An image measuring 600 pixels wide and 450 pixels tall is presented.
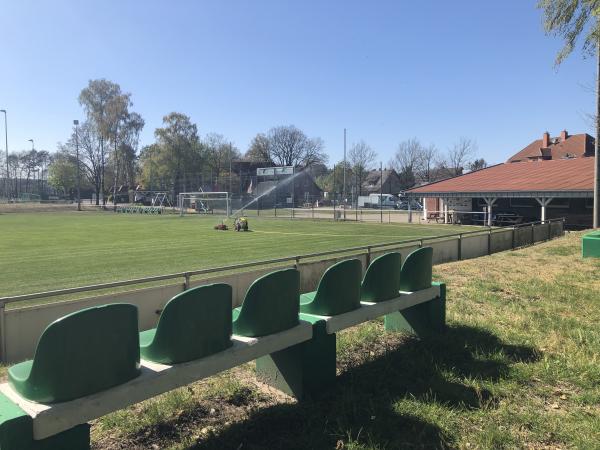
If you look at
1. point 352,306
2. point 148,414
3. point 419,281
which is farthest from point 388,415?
point 419,281

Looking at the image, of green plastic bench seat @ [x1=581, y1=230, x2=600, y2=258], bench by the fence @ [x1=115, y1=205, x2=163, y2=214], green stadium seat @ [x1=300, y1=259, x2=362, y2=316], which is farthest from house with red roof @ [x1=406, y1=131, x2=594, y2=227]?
bench by the fence @ [x1=115, y1=205, x2=163, y2=214]

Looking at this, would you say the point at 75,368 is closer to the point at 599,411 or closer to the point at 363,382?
the point at 363,382

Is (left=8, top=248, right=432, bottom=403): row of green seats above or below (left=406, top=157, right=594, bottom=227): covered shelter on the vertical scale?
below

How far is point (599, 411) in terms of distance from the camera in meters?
3.03

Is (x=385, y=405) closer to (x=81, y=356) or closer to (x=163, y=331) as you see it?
(x=163, y=331)

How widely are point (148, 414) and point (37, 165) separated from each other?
12360 centimetres

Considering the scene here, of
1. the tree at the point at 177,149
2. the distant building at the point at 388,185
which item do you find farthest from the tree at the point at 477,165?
the tree at the point at 177,149

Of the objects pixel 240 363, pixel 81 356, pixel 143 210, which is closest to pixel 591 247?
pixel 240 363

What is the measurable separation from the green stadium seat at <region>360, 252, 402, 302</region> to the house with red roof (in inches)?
989

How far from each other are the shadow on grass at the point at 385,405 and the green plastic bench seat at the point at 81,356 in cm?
75

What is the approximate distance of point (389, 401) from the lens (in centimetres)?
324

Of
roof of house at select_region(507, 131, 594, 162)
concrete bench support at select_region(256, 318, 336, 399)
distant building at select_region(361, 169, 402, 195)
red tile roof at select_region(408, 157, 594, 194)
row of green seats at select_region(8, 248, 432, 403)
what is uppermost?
roof of house at select_region(507, 131, 594, 162)

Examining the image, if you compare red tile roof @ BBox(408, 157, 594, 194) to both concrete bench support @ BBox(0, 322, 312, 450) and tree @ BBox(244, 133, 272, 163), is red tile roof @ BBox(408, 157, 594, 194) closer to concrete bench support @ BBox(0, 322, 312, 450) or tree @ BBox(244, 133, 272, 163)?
concrete bench support @ BBox(0, 322, 312, 450)

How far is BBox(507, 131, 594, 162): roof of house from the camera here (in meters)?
60.3
